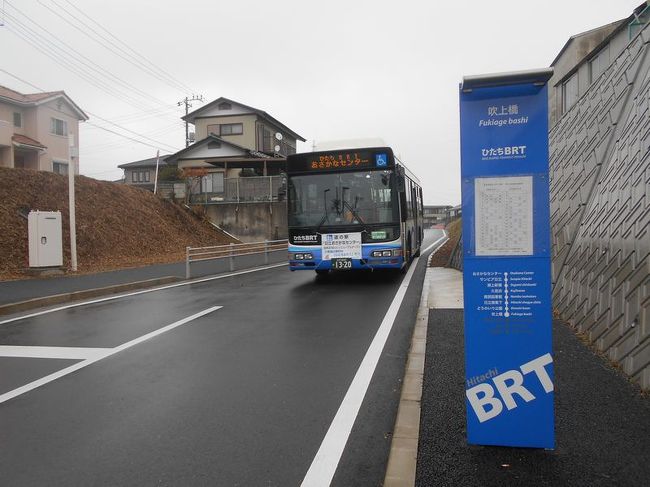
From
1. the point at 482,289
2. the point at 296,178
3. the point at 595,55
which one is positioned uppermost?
the point at 595,55

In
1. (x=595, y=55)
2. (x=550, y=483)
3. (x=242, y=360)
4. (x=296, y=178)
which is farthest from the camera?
(x=595, y=55)

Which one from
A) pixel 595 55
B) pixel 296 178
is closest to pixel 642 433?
pixel 296 178

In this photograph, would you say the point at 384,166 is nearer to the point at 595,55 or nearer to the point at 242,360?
the point at 242,360

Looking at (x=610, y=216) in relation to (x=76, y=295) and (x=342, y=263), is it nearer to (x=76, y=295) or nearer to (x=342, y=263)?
(x=342, y=263)

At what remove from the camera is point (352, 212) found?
11203 millimetres

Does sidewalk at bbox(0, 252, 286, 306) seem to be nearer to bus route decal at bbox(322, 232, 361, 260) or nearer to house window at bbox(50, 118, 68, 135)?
bus route decal at bbox(322, 232, 361, 260)

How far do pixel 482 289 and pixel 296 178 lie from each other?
29.5 feet

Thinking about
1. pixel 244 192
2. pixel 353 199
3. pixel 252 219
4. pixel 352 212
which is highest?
pixel 244 192

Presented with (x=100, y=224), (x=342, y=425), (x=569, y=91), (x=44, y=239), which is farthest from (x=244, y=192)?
(x=342, y=425)

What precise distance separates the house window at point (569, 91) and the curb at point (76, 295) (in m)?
14.8

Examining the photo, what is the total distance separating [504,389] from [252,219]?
28108 millimetres

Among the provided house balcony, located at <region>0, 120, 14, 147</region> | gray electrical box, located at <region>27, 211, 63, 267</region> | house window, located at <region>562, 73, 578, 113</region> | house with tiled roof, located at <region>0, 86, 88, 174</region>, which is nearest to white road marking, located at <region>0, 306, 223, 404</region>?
gray electrical box, located at <region>27, 211, 63, 267</region>

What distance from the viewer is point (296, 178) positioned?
38.1ft

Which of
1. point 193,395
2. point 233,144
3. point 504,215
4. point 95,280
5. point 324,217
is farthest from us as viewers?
point 233,144
